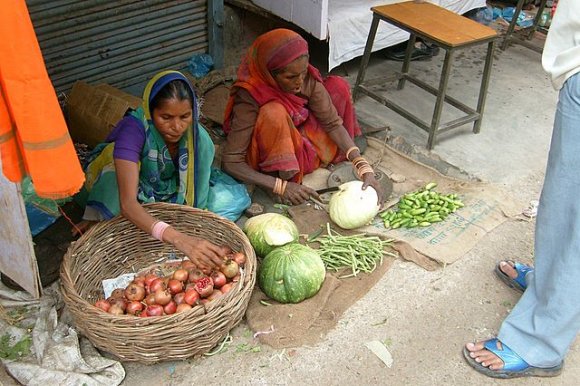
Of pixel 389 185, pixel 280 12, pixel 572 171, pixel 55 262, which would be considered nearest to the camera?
pixel 572 171

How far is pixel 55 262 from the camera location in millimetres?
3014


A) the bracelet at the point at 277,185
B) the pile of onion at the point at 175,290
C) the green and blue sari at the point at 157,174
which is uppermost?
the green and blue sari at the point at 157,174

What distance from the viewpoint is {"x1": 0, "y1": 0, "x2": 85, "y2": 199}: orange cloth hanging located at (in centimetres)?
155

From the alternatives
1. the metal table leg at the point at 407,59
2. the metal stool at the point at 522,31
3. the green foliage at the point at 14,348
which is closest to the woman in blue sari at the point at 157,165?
the green foliage at the point at 14,348

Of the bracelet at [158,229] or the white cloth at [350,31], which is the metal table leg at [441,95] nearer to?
the white cloth at [350,31]

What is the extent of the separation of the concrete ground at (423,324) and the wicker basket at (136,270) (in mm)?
156

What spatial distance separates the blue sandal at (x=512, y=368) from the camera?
8.47 ft

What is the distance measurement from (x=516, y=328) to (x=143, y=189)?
1.97 metres

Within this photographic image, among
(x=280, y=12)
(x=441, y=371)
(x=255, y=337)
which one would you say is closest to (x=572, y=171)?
(x=441, y=371)

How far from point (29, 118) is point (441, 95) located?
3042 mm

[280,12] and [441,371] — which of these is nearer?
[441,371]

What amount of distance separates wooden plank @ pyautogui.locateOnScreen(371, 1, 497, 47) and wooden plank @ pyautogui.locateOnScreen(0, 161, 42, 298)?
279 cm

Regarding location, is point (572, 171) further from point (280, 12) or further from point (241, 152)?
→ point (280, 12)

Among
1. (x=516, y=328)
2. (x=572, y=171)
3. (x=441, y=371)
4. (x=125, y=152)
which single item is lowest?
(x=441, y=371)
